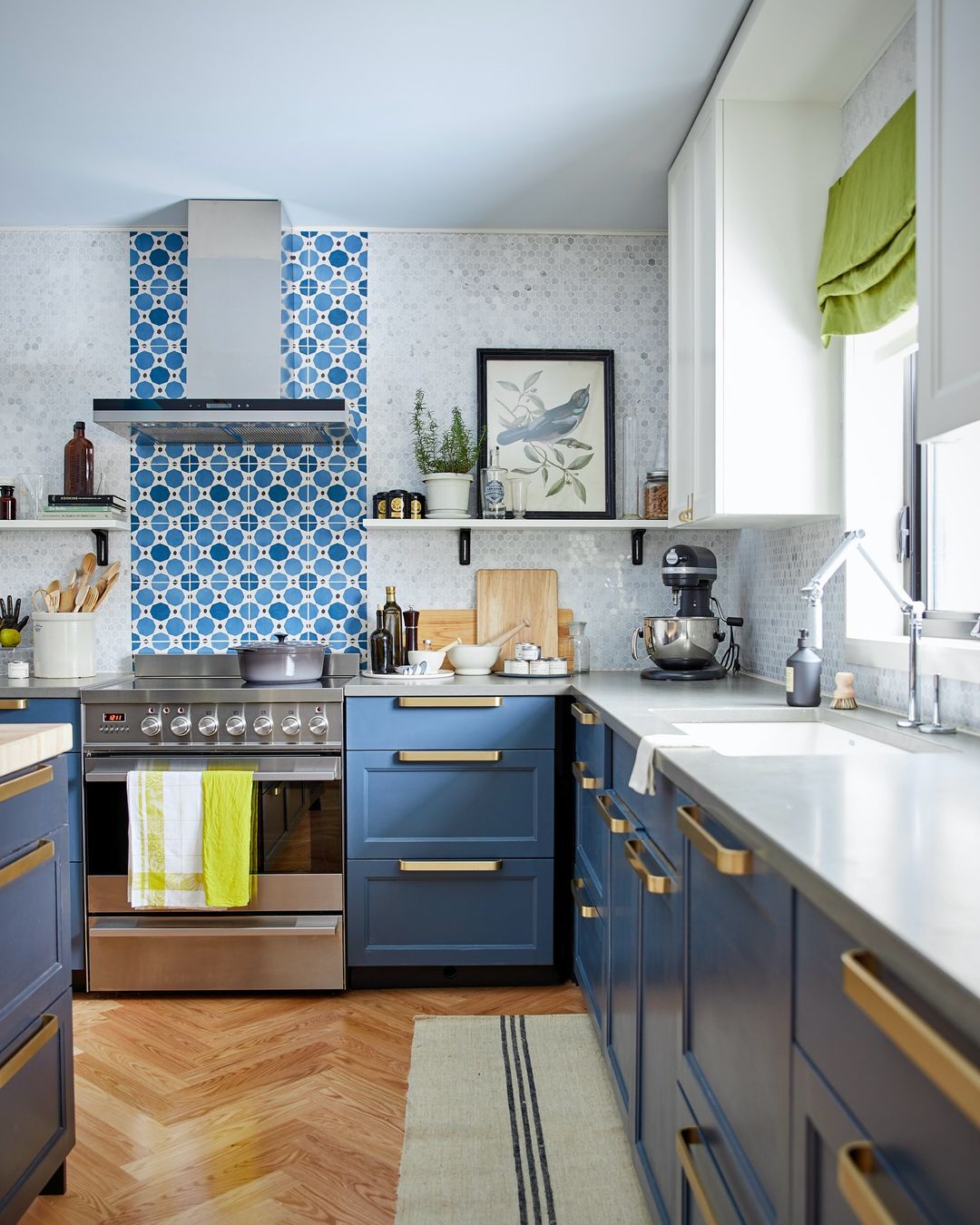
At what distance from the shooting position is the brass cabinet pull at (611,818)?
Result: 1899mm

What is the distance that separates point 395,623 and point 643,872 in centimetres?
175

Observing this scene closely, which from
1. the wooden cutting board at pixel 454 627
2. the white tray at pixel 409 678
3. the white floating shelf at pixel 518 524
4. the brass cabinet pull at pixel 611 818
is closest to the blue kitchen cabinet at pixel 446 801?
the white tray at pixel 409 678

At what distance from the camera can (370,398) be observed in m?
3.40

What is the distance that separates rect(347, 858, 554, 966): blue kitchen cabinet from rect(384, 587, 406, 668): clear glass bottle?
76cm

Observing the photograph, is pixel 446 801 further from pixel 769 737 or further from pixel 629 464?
pixel 629 464

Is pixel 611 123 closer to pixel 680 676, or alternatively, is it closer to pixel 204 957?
pixel 680 676

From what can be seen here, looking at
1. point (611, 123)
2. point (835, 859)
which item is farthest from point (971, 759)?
point (611, 123)

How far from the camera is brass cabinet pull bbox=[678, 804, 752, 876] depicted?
1.10 metres

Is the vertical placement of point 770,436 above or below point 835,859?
above

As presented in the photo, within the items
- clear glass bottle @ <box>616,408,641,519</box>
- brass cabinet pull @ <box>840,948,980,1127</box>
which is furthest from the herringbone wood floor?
clear glass bottle @ <box>616,408,641,519</box>

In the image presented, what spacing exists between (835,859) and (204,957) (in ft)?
7.73

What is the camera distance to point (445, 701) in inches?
109

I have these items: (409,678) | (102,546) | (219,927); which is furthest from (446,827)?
(102,546)

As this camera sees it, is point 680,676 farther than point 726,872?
Yes
